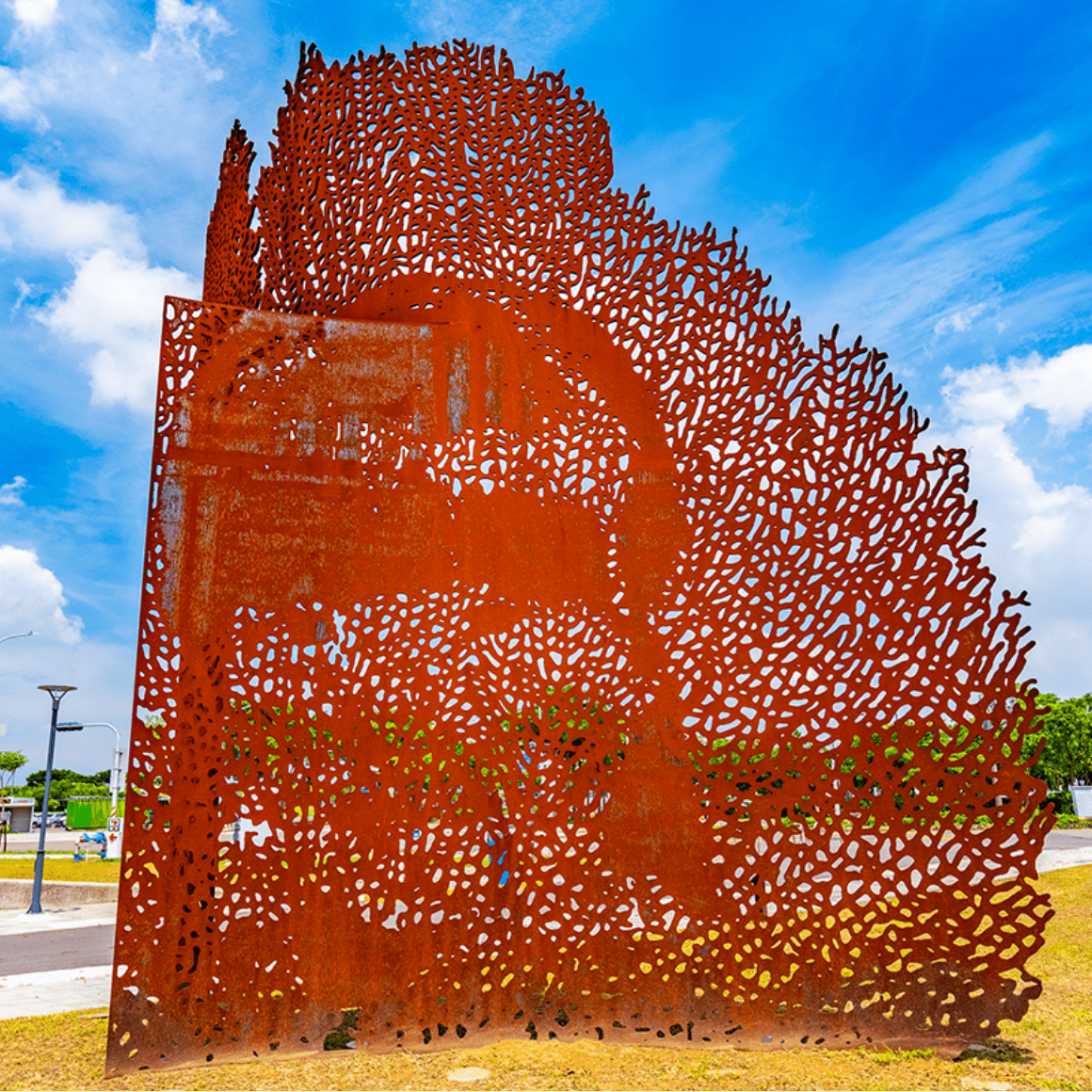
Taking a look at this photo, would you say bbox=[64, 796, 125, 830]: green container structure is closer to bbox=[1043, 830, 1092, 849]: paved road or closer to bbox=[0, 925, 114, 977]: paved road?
bbox=[0, 925, 114, 977]: paved road

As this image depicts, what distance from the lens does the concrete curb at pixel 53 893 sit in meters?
11.3

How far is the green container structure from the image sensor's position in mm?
22562

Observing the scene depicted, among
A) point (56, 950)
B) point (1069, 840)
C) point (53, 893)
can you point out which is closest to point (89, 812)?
point (53, 893)

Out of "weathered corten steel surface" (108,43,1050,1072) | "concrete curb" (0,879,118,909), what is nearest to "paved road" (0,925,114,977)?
"concrete curb" (0,879,118,909)

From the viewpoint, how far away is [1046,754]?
28.4 m

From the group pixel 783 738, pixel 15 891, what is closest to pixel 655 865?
pixel 783 738

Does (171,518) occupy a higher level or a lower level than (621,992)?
higher

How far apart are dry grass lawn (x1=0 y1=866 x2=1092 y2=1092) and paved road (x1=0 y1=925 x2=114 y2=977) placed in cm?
333

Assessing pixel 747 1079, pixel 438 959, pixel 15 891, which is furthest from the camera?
pixel 15 891

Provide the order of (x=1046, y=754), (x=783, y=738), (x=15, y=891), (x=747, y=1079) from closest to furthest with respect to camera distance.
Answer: (x=747, y=1079)
(x=783, y=738)
(x=15, y=891)
(x=1046, y=754)

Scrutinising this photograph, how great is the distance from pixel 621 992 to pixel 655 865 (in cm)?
62

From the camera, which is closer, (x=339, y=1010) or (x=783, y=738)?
(x=339, y=1010)

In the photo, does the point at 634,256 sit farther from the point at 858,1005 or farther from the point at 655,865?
the point at 858,1005

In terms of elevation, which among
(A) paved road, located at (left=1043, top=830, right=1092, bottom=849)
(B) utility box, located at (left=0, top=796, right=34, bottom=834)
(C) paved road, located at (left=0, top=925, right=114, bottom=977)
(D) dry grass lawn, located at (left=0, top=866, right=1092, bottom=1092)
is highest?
(B) utility box, located at (left=0, top=796, right=34, bottom=834)
